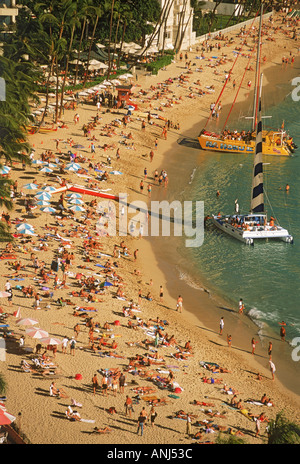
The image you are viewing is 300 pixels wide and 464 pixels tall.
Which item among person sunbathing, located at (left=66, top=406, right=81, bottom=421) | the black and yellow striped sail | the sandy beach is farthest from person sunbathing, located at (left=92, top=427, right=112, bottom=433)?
the black and yellow striped sail

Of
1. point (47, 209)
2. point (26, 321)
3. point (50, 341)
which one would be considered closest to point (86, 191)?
point (47, 209)

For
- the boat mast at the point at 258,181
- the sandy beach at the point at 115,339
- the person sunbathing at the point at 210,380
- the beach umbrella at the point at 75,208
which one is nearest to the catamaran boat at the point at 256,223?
the boat mast at the point at 258,181

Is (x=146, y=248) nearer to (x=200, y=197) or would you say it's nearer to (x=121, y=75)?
(x=200, y=197)

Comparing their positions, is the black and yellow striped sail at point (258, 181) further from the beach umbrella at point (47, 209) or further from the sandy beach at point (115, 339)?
the beach umbrella at point (47, 209)

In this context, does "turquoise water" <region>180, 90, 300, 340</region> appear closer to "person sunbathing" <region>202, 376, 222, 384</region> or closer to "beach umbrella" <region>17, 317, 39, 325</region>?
"person sunbathing" <region>202, 376, 222, 384</region>

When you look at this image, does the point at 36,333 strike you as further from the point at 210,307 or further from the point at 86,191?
the point at 86,191

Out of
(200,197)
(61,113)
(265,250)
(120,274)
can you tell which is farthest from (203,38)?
(120,274)
